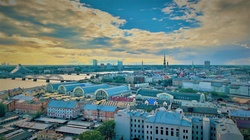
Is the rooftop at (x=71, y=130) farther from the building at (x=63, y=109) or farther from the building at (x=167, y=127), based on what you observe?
the building at (x=167, y=127)

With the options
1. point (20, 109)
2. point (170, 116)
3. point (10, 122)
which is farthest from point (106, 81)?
point (170, 116)

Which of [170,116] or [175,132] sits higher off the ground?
[170,116]

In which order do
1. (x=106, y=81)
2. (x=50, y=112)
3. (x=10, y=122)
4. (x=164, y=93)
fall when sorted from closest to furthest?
(x=10, y=122) < (x=50, y=112) < (x=164, y=93) < (x=106, y=81)

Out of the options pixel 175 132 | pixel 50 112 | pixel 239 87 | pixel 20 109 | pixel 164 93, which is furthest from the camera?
pixel 239 87

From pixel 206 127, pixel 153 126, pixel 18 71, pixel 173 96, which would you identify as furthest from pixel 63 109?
pixel 18 71

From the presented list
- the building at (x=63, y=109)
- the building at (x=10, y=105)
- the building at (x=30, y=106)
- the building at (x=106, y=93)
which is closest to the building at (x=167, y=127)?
the building at (x=63, y=109)

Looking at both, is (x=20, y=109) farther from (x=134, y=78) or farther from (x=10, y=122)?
(x=134, y=78)
